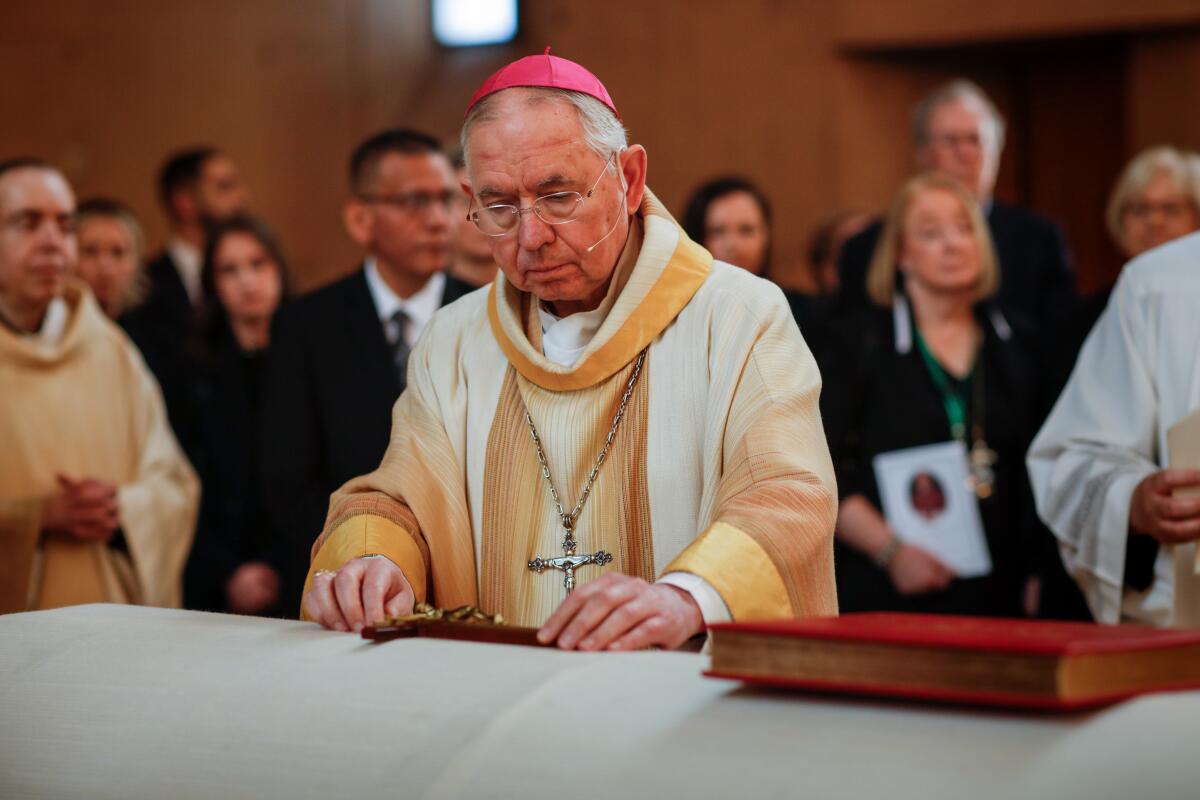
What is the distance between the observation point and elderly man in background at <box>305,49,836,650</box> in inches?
106

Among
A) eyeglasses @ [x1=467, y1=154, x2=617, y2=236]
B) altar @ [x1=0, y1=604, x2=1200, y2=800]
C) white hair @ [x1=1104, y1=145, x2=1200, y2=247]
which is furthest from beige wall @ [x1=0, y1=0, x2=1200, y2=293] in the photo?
altar @ [x1=0, y1=604, x2=1200, y2=800]

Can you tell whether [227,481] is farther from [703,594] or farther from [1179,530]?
[703,594]

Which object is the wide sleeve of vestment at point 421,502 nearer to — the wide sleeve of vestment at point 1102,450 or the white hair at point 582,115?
the white hair at point 582,115

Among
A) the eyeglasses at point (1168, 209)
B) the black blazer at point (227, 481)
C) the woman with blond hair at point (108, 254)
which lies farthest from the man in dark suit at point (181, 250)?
the eyeglasses at point (1168, 209)

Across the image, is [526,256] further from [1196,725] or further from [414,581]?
[1196,725]

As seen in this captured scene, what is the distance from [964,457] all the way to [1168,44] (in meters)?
4.94

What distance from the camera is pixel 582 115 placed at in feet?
9.14

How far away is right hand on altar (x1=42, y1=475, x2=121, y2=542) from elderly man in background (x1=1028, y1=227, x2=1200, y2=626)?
2929 millimetres

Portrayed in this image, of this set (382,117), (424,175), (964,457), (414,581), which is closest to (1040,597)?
(964,457)

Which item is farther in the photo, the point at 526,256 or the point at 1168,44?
the point at 1168,44

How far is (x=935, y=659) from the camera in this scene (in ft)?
5.03

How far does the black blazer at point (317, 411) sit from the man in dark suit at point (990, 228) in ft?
6.91

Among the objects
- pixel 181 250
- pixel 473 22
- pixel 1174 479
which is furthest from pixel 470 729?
pixel 473 22

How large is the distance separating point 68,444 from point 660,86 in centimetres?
553
